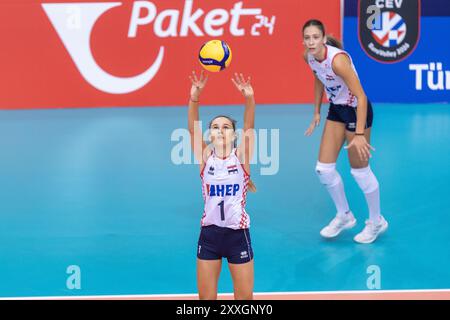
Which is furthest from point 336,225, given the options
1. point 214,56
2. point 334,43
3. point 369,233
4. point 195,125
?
point 195,125

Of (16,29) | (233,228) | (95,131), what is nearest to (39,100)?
(16,29)

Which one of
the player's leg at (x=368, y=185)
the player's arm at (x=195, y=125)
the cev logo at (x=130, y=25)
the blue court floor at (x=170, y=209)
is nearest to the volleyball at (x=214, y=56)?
the player's arm at (x=195, y=125)

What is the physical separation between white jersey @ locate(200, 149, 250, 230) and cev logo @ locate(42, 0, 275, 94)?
8.88m

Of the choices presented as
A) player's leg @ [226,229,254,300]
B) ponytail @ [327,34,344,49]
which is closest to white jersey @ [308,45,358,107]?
ponytail @ [327,34,344,49]

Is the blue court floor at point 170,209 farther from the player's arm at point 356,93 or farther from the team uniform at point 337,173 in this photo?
the player's arm at point 356,93

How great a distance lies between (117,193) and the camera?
9094 millimetres

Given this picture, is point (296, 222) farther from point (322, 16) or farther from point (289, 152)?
point (322, 16)

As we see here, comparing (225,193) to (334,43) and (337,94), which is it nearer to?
(337,94)

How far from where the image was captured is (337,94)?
287 inches

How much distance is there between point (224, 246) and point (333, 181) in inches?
95.5

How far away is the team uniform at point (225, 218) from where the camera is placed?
532 centimetres

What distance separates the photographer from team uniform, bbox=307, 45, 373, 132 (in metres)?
7.07

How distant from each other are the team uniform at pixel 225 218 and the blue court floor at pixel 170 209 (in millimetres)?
1037

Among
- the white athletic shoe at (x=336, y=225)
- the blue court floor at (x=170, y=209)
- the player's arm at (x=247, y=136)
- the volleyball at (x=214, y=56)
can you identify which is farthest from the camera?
the white athletic shoe at (x=336, y=225)
